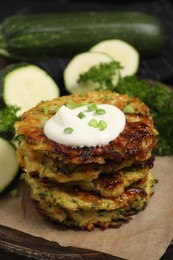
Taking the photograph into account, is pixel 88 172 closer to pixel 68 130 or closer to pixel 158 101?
pixel 68 130

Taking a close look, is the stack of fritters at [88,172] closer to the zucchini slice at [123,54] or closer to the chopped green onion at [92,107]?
the chopped green onion at [92,107]

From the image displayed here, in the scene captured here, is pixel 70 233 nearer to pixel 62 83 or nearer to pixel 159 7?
pixel 62 83

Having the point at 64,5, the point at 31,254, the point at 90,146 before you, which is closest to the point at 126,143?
the point at 90,146

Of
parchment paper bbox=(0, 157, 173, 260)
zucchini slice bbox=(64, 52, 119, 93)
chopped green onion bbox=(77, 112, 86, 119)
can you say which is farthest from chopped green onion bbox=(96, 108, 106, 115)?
zucchini slice bbox=(64, 52, 119, 93)

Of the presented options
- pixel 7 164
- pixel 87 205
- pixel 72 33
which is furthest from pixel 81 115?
pixel 72 33

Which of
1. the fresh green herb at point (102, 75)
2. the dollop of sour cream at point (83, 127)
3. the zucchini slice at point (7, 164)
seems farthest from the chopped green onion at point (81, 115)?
the fresh green herb at point (102, 75)

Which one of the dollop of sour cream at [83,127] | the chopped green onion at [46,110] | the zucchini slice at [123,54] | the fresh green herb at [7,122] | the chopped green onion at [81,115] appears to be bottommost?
the zucchini slice at [123,54]

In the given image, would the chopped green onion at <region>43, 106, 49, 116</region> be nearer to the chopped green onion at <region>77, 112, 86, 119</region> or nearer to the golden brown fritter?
the chopped green onion at <region>77, 112, 86, 119</region>
